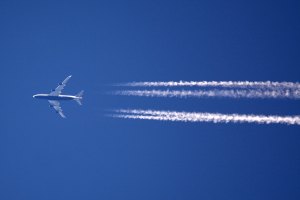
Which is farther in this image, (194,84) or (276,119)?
(194,84)

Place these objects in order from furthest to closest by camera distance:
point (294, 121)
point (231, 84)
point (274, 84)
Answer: point (231, 84) < point (274, 84) < point (294, 121)

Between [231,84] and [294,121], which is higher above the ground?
[231,84]

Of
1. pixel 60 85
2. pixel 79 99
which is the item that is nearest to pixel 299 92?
pixel 79 99

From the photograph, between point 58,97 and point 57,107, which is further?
point 57,107

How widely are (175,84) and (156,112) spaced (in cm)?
568

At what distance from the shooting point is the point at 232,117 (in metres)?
64.4

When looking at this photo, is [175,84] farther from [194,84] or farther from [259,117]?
[259,117]

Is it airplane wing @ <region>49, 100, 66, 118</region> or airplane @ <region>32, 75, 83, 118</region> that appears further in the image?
airplane wing @ <region>49, 100, 66, 118</region>

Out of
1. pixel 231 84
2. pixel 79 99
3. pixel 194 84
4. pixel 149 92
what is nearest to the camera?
pixel 231 84

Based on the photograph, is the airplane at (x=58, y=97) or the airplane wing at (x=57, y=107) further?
the airplane wing at (x=57, y=107)

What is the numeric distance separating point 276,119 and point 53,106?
53627 millimetres

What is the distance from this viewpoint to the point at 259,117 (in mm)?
62938

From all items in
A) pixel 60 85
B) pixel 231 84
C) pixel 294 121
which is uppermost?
pixel 60 85

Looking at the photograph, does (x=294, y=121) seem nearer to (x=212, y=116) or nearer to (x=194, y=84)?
(x=212, y=116)
